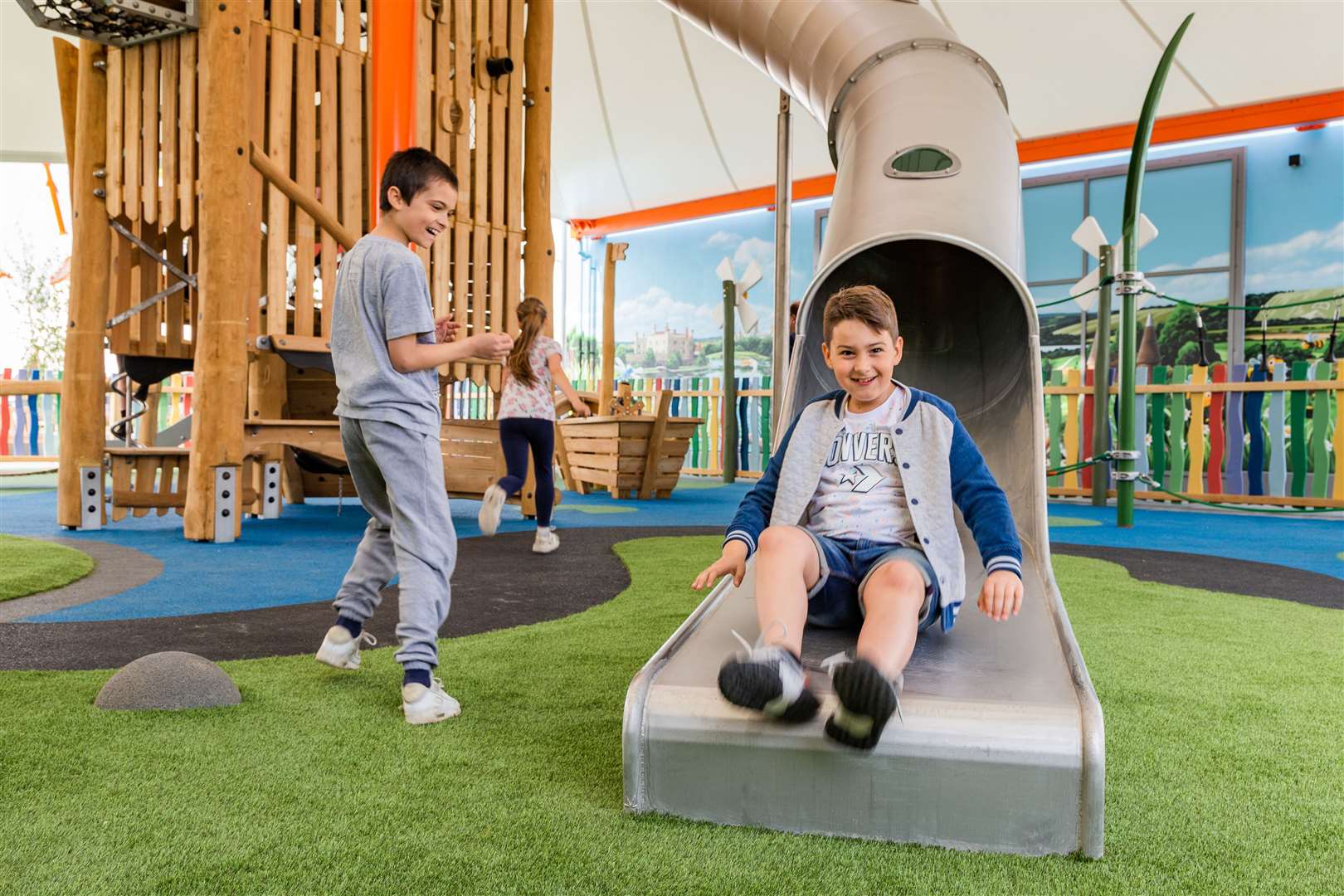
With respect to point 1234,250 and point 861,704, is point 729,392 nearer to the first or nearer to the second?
point 1234,250

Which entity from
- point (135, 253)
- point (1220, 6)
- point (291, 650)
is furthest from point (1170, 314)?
point (291, 650)

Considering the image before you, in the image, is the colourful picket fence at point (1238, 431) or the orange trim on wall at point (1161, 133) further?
the orange trim on wall at point (1161, 133)

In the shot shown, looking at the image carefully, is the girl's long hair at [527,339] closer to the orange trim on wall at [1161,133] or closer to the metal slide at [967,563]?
the metal slide at [967,563]

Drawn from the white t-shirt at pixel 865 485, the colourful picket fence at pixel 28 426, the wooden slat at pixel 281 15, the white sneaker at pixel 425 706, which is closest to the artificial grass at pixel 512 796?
the white sneaker at pixel 425 706

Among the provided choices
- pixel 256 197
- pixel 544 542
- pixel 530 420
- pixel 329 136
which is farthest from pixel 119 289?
pixel 544 542

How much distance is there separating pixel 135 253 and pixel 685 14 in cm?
372

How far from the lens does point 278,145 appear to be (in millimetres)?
5297

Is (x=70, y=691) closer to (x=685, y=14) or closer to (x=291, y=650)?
(x=291, y=650)

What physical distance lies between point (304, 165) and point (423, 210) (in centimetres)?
366

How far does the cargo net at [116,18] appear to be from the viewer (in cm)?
488

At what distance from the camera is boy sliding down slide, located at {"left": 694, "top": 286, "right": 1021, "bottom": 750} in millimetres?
1571

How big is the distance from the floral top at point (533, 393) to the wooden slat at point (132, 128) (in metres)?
2.50

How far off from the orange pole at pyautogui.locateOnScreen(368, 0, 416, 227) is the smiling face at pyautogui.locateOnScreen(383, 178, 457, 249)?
12.9 feet

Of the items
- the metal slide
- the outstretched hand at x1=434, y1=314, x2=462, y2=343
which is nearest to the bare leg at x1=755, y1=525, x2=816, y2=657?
the metal slide
